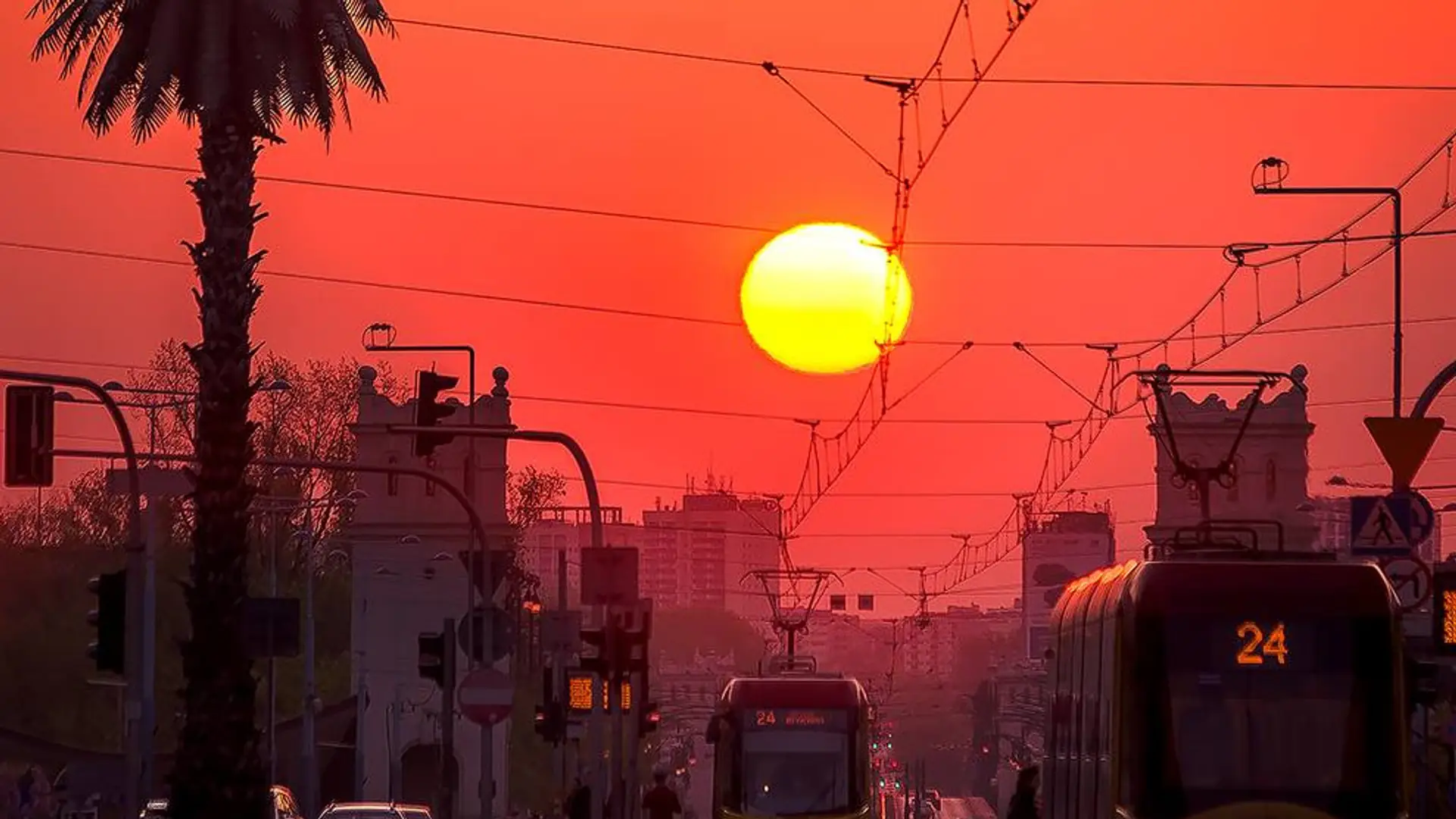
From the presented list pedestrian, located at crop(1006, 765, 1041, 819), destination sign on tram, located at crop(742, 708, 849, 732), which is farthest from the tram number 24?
destination sign on tram, located at crop(742, 708, 849, 732)

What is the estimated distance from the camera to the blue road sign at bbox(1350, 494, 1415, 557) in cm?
2892

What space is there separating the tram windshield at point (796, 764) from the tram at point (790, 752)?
10mm

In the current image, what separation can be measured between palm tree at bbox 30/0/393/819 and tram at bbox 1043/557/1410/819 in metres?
15.1

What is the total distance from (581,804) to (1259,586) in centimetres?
1880

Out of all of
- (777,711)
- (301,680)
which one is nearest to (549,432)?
(777,711)

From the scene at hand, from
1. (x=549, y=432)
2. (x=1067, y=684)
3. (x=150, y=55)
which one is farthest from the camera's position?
(x=549, y=432)

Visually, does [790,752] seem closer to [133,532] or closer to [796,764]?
[796,764]

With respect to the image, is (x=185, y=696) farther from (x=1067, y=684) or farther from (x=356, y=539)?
(x=356, y=539)

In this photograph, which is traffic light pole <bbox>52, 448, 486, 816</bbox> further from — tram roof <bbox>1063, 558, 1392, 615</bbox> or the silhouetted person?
tram roof <bbox>1063, 558, 1392, 615</bbox>

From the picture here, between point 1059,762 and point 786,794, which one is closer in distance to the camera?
point 1059,762

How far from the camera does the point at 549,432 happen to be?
1565 inches

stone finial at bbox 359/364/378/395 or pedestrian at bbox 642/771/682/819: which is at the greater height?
stone finial at bbox 359/364/378/395

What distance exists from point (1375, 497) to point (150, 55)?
50.7 feet

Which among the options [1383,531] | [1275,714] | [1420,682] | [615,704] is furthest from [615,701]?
[1420,682]
